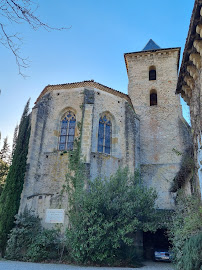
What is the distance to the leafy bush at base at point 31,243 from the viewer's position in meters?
12.0

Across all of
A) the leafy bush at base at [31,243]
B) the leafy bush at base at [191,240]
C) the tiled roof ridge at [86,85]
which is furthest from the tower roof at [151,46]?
the leafy bush at base at [31,243]

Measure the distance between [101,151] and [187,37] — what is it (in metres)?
9.58

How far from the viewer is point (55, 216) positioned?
1365 cm

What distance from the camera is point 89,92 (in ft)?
56.2

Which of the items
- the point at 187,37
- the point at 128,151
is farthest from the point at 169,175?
the point at 187,37

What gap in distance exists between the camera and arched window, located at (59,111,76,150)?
54.0 feet

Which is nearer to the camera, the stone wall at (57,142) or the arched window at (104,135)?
the stone wall at (57,142)

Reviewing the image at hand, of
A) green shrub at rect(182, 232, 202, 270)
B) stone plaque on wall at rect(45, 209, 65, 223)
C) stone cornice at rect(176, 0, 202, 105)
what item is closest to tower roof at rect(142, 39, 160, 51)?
stone cornice at rect(176, 0, 202, 105)

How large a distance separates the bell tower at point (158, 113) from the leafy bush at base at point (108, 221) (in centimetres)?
504

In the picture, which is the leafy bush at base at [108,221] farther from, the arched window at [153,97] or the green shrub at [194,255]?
the arched window at [153,97]

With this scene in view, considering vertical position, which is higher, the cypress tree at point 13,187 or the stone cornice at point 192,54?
the stone cornice at point 192,54

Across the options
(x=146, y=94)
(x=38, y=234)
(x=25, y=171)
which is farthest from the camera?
(x=146, y=94)

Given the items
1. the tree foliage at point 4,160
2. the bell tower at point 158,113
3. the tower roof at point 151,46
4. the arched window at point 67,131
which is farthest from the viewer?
the tower roof at point 151,46

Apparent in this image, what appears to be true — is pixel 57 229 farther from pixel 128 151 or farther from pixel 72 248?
pixel 128 151
